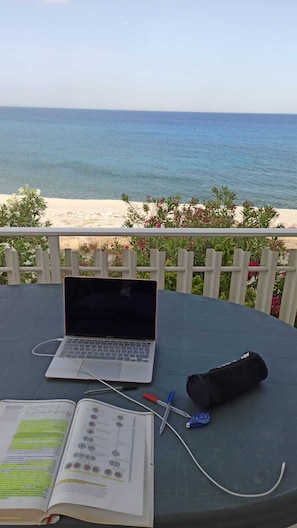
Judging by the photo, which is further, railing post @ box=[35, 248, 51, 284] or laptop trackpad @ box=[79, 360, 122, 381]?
railing post @ box=[35, 248, 51, 284]

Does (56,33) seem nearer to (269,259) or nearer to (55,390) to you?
(269,259)

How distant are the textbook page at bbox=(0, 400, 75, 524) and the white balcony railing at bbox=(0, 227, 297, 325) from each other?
4.45 feet

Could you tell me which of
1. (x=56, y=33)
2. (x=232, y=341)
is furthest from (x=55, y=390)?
(x=56, y=33)

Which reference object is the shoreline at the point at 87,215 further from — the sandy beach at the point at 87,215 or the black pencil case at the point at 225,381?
the black pencil case at the point at 225,381

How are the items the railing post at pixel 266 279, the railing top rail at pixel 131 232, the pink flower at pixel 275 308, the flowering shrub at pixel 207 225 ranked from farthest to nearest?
the flowering shrub at pixel 207 225 < the pink flower at pixel 275 308 < the railing post at pixel 266 279 < the railing top rail at pixel 131 232

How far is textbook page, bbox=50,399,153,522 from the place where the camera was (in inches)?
26.0

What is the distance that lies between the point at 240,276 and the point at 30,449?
1.73 m

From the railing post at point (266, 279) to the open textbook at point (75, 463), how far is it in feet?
5.20

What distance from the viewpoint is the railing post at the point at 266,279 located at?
90.2 inches

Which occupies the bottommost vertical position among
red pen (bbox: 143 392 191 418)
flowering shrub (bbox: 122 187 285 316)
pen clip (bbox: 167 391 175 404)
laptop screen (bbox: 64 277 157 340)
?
flowering shrub (bbox: 122 187 285 316)

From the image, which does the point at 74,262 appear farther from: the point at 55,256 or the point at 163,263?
the point at 163,263

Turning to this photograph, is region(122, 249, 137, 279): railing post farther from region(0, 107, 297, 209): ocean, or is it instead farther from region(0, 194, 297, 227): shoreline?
region(0, 107, 297, 209): ocean

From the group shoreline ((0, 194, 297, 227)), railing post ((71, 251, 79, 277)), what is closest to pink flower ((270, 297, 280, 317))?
railing post ((71, 251, 79, 277))

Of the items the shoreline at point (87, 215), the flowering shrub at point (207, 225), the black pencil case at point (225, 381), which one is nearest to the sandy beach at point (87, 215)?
the shoreline at point (87, 215)
